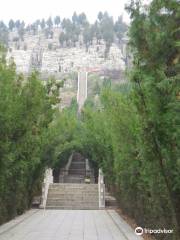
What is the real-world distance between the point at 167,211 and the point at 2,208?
8.24m

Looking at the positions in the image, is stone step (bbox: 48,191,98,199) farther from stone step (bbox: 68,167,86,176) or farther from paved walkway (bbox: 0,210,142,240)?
stone step (bbox: 68,167,86,176)

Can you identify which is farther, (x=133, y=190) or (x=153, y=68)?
(x=133, y=190)

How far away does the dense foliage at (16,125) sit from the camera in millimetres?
13750

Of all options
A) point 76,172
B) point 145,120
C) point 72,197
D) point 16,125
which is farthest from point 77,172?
point 145,120

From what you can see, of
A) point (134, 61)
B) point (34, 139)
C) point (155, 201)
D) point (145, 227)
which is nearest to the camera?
point (134, 61)

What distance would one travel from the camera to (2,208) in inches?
693

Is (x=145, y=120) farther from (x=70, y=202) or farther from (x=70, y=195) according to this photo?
(x=70, y=195)

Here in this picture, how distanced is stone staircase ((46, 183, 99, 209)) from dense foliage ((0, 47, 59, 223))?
7556 millimetres

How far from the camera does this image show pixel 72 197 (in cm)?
3152

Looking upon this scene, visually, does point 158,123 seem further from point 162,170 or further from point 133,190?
point 133,190

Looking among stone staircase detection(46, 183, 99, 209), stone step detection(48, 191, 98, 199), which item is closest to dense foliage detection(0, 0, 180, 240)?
stone staircase detection(46, 183, 99, 209)

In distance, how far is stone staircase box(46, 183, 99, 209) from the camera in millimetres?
29495

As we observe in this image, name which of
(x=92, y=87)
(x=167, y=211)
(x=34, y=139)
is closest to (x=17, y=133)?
(x=34, y=139)

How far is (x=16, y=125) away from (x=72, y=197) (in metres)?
17.1
